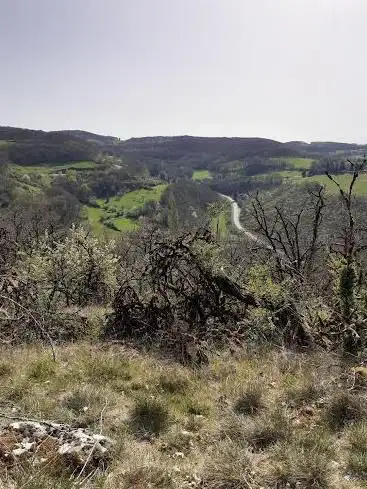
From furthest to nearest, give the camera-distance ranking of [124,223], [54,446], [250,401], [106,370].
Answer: [124,223] < [106,370] < [250,401] < [54,446]

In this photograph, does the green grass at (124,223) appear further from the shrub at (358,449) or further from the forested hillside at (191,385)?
the shrub at (358,449)

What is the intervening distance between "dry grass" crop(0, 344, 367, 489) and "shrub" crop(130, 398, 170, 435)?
0.4 inches

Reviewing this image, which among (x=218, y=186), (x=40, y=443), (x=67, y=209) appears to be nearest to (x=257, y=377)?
(x=40, y=443)

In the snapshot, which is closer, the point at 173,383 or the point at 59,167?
the point at 173,383

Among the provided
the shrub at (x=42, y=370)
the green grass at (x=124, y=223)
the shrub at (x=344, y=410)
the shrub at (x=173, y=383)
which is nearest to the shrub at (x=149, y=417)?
the shrub at (x=173, y=383)

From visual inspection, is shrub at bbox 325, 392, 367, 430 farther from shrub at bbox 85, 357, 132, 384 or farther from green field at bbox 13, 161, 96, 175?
green field at bbox 13, 161, 96, 175

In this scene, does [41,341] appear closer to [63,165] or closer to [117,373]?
[117,373]

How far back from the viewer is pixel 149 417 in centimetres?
437

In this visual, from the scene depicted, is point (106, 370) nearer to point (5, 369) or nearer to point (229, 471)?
point (5, 369)

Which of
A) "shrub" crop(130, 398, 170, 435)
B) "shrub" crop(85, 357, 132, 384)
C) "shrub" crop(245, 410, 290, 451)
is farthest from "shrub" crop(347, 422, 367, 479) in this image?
"shrub" crop(85, 357, 132, 384)

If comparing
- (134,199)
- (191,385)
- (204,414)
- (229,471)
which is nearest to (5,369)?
(191,385)

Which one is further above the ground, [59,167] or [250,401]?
[59,167]

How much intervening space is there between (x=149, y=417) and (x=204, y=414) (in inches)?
23.4

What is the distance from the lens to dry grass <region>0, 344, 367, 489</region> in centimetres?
335
